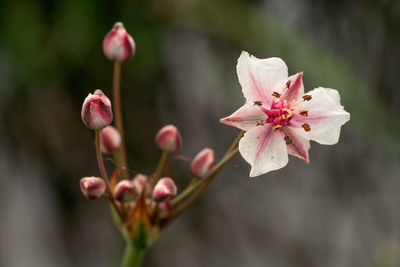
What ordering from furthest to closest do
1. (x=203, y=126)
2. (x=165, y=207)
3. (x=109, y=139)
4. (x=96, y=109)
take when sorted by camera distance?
(x=203, y=126) < (x=109, y=139) < (x=165, y=207) < (x=96, y=109)

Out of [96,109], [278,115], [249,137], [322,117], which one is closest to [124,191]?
[96,109]

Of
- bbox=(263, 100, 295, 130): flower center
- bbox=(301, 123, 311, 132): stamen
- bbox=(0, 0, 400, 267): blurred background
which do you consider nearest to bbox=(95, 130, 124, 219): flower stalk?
bbox=(263, 100, 295, 130): flower center

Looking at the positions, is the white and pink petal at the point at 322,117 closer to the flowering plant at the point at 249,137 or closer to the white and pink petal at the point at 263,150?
the flowering plant at the point at 249,137

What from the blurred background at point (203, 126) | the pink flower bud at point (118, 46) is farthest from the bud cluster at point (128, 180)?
the blurred background at point (203, 126)

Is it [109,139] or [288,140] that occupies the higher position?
[109,139]

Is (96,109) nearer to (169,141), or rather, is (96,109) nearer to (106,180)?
(106,180)

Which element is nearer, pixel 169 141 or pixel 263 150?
pixel 263 150

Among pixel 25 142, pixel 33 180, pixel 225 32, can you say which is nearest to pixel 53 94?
pixel 25 142
